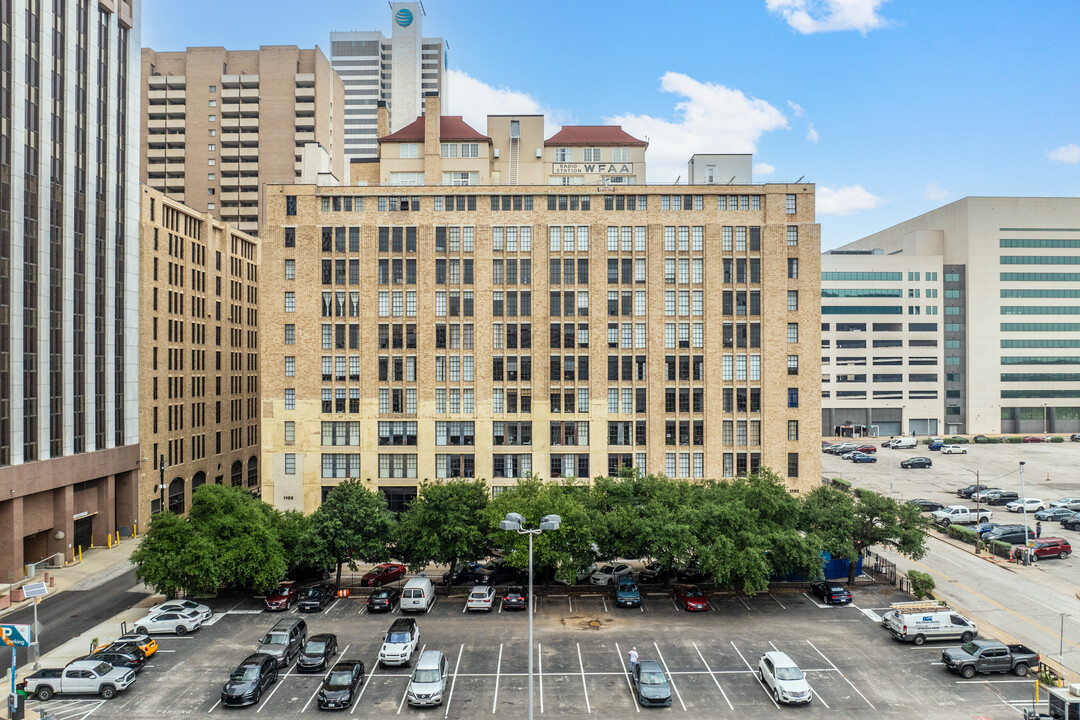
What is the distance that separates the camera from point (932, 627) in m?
39.7

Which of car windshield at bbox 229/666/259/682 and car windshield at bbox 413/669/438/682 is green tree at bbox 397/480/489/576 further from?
car windshield at bbox 229/666/259/682

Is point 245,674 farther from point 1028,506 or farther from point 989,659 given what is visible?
point 1028,506

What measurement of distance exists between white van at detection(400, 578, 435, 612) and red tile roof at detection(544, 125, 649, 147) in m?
48.4

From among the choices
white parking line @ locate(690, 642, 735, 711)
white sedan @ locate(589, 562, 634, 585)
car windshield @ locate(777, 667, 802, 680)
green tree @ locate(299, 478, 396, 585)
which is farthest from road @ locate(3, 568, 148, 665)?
car windshield @ locate(777, 667, 802, 680)

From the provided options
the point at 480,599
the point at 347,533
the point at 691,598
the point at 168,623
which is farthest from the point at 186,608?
the point at 691,598

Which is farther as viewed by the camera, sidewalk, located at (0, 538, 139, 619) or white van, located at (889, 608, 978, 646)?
sidewalk, located at (0, 538, 139, 619)

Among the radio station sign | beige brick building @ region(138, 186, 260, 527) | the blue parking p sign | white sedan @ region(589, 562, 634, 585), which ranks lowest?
white sedan @ region(589, 562, 634, 585)

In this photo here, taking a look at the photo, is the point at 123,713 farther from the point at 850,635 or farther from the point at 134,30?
the point at 134,30

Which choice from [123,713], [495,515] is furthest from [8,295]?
[495,515]

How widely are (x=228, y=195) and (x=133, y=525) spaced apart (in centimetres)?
6967

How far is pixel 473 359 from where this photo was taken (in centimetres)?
6750

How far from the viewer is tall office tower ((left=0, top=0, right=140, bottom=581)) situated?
53.2m

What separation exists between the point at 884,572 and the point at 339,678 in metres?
43.3

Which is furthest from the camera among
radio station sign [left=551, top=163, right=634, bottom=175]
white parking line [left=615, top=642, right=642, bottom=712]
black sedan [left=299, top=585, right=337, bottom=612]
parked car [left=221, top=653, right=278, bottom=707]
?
radio station sign [left=551, top=163, right=634, bottom=175]
